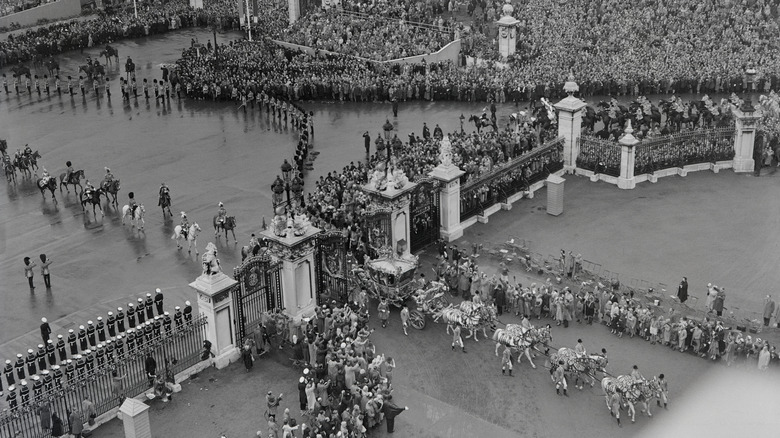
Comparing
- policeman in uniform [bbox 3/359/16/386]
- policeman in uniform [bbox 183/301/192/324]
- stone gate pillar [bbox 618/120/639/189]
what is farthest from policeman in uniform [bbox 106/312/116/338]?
stone gate pillar [bbox 618/120/639/189]

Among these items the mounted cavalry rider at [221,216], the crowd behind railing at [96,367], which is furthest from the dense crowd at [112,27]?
the crowd behind railing at [96,367]

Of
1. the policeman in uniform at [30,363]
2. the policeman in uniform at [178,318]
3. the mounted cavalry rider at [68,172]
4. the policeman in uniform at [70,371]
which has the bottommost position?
the policeman in uniform at [30,363]

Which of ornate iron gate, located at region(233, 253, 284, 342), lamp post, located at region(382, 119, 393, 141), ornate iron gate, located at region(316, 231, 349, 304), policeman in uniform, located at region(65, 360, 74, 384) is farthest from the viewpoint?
lamp post, located at region(382, 119, 393, 141)

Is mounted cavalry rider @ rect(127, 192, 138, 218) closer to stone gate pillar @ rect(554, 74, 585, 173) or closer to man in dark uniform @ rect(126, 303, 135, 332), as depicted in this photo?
man in dark uniform @ rect(126, 303, 135, 332)

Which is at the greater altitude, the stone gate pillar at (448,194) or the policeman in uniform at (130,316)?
the stone gate pillar at (448,194)

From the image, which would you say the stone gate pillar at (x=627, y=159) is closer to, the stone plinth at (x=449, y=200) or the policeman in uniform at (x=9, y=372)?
the stone plinth at (x=449, y=200)

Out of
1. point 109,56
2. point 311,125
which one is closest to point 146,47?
point 109,56
